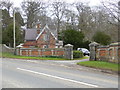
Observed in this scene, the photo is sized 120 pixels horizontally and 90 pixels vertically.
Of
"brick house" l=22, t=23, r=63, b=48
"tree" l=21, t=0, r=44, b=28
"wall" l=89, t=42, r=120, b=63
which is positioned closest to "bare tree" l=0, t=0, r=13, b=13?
"tree" l=21, t=0, r=44, b=28

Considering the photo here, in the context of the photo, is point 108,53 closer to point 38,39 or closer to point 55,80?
point 55,80

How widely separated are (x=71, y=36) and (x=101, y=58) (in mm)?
27178

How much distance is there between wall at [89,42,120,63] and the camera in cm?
1695

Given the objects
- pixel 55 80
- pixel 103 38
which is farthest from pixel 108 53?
pixel 103 38

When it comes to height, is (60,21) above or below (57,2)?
below

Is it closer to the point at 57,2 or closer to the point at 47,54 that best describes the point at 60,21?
the point at 57,2

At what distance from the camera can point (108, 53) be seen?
1844 cm

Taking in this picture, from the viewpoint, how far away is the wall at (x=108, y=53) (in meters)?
17.0

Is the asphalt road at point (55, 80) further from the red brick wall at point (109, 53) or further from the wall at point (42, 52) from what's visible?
the wall at point (42, 52)

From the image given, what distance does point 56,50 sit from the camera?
29062 mm

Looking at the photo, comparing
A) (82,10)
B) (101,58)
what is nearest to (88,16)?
(82,10)

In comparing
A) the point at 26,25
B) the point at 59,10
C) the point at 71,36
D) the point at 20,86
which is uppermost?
the point at 59,10

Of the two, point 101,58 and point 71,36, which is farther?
point 71,36

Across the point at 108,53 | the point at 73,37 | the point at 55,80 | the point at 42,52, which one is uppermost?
the point at 73,37
